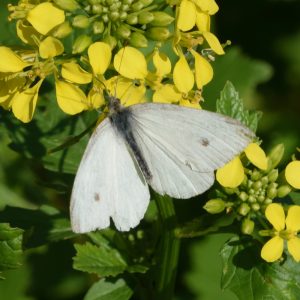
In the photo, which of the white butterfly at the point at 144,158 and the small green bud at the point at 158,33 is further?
the small green bud at the point at 158,33

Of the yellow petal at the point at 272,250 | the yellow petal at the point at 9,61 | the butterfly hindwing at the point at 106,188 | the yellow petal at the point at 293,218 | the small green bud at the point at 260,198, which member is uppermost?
the yellow petal at the point at 9,61

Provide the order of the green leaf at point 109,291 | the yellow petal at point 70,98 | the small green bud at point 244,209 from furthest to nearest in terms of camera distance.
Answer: the green leaf at point 109,291 → the small green bud at point 244,209 → the yellow petal at point 70,98

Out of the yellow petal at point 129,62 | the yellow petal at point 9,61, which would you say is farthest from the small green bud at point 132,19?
the yellow petal at point 9,61

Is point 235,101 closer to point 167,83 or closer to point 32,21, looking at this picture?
point 167,83

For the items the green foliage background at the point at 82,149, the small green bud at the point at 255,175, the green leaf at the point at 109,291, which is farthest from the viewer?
the green foliage background at the point at 82,149

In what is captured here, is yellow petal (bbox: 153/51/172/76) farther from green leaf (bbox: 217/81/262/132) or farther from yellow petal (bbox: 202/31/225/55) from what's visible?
green leaf (bbox: 217/81/262/132)

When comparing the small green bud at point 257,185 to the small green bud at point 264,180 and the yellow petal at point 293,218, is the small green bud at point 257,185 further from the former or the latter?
the yellow petal at point 293,218

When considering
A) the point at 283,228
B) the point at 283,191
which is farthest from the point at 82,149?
the point at 283,228

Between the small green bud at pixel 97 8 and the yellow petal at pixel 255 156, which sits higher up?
the small green bud at pixel 97 8
